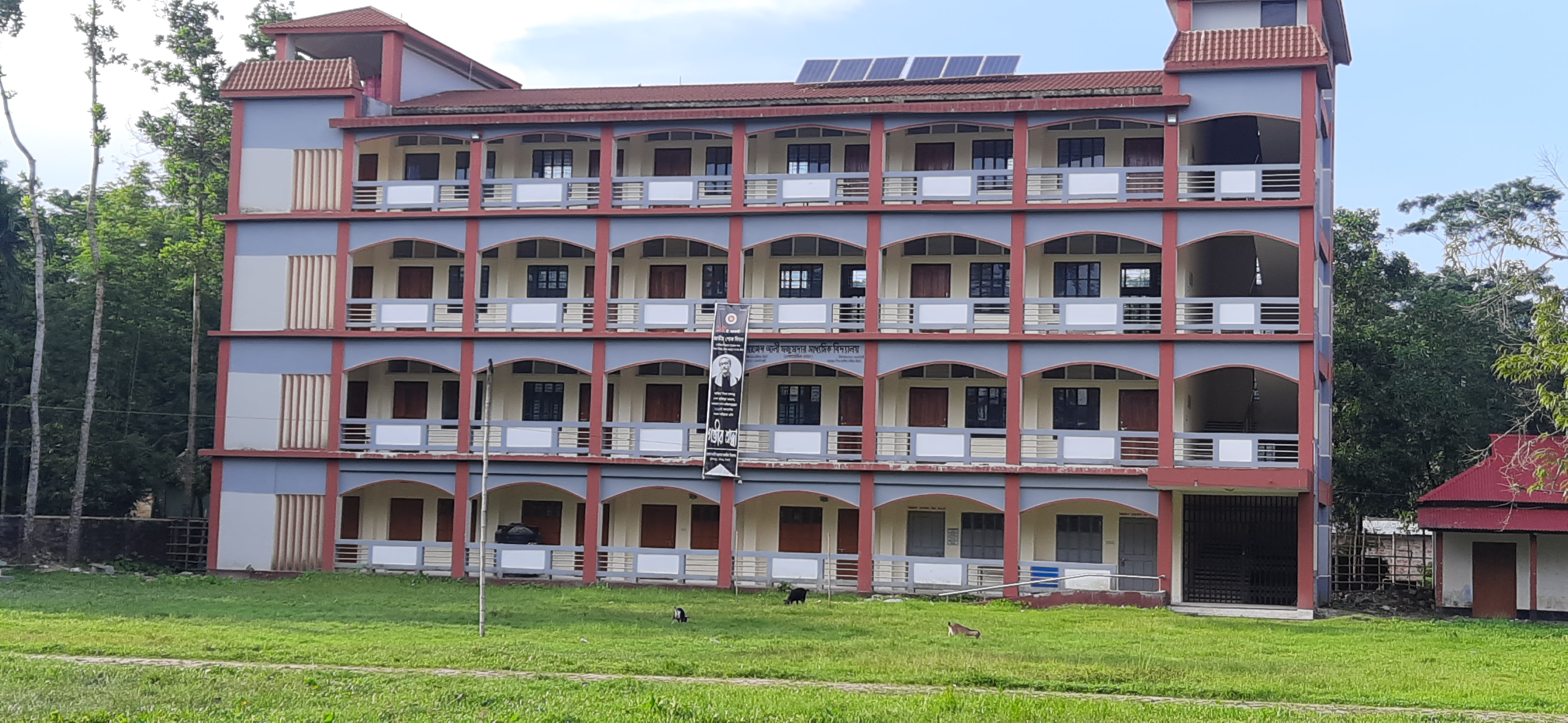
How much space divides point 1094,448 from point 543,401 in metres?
13.3

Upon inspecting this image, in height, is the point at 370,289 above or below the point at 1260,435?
above

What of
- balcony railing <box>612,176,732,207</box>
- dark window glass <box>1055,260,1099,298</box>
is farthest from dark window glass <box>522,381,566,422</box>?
dark window glass <box>1055,260,1099,298</box>

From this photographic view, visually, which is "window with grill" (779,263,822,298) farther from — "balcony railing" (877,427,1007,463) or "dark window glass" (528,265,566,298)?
"dark window glass" (528,265,566,298)

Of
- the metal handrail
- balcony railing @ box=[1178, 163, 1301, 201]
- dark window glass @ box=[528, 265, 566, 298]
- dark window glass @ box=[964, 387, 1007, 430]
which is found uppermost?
balcony railing @ box=[1178, 163, 1301, 201]

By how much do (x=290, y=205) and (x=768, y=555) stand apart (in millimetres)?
14055

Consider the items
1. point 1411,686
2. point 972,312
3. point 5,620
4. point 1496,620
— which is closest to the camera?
point 1411,686

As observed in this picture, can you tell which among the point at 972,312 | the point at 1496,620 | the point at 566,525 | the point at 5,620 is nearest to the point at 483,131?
the point at 566,525

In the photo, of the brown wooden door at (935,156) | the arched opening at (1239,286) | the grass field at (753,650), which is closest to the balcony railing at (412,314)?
the grass field at (753,650)

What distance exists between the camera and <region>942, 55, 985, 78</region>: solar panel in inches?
1452

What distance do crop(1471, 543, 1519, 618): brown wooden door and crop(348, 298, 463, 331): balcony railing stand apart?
75.0 ft

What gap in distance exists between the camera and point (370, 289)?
38.6 metres

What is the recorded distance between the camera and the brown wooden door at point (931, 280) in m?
35.9

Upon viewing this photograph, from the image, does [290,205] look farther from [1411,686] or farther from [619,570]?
[1411,686]

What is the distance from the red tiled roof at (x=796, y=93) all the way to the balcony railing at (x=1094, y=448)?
714 centimetres
